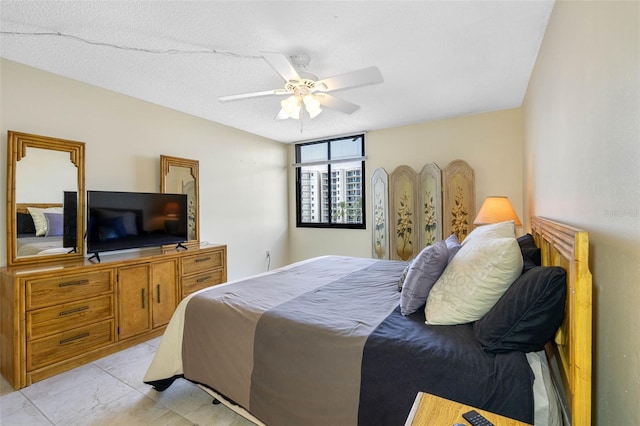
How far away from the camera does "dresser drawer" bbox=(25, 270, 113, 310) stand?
2170 millimetres

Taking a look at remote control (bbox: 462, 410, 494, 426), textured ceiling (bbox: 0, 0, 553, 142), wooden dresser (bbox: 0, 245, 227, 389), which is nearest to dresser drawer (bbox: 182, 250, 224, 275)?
wooden dresser (bbox: 0, 245, 227, 389)

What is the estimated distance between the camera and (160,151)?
3.45 metres

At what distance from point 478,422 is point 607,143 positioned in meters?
0.96

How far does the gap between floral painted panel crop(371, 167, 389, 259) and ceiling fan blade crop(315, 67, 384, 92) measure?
2.42 metres

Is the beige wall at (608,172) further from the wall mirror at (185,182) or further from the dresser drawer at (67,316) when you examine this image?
the wall mirror at (185,182)

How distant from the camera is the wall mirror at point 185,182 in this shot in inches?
135

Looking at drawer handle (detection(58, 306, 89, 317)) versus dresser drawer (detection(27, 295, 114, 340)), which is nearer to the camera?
dresser drawer (detection(27, 295, 114, 340))

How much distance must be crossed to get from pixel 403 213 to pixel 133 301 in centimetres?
340

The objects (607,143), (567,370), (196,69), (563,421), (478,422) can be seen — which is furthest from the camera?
(196,69)

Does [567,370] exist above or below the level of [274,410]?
above

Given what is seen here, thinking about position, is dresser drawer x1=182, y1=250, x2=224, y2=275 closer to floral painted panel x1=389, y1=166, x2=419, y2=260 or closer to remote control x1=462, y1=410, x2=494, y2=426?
floral painted panel x1=389, y1=166, x2=419, y2=260

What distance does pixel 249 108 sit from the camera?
11.5 feet

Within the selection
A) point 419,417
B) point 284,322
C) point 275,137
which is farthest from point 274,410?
point 275,137

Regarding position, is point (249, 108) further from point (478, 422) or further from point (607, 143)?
point (478, 422)
